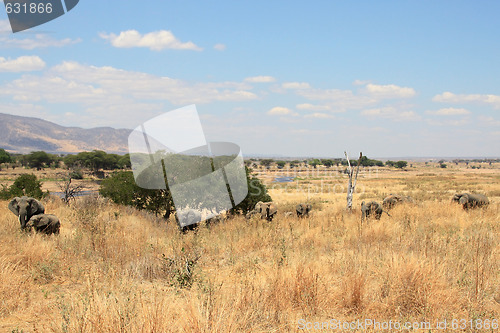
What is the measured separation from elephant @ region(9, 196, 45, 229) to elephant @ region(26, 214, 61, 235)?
206 millimetres

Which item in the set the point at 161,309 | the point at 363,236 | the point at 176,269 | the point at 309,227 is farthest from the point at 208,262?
the point at 309,227

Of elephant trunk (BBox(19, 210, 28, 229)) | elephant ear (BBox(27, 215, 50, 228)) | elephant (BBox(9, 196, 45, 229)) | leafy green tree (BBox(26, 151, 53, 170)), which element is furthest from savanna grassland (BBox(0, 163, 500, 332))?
leafy green tree (BBox(26, 151, 53, 170))

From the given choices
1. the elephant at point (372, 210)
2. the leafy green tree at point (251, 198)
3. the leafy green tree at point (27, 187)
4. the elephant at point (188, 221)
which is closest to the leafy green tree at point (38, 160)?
the leafy green tree at point (27, 187)

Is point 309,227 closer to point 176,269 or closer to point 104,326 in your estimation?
point 176,269

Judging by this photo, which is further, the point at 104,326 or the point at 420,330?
the point at 420,330

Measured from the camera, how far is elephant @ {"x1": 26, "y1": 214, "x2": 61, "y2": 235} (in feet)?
28.3

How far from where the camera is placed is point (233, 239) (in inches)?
321

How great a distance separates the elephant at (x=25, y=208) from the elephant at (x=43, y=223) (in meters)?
0.21

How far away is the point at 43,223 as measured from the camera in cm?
870

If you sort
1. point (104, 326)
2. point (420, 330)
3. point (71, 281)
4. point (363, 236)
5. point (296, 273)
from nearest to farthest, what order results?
point (104, 326)
point (420, 330)
point (296, 273)
point (71, 281)
point (363, 236)

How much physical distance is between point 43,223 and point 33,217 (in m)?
0.36

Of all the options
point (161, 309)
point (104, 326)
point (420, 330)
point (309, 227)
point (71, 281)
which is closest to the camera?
point (104, 326)

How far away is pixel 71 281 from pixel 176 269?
1601mm

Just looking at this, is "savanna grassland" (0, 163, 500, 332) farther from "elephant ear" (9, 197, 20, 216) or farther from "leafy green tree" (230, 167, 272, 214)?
"leafy green tree" (230, 167, 272, 214)
